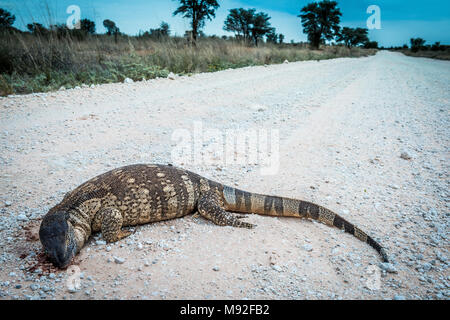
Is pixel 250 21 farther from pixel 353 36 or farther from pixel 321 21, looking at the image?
pixel 353 36

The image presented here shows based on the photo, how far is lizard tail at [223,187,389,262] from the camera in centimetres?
296

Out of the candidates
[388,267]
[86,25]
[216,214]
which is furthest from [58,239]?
[86,25]

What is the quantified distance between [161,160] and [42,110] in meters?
3.41

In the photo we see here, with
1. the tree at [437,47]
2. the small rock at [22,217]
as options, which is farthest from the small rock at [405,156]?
the tree at [437,47]

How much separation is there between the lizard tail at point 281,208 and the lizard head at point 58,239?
166 centimetres

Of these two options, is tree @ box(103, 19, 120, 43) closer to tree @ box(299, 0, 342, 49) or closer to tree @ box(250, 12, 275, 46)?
tree @ box(250, 12, 275, 46)

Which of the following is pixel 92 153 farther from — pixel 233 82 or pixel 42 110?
pixel 233 82

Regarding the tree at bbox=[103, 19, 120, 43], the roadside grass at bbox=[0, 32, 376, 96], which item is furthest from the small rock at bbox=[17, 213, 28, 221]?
the tree at bbox=[103, 19, 120, 43]

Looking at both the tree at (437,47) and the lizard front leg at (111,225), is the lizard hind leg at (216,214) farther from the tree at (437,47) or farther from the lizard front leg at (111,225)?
the tree at (437,47)

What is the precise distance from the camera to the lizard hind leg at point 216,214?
3.05m
